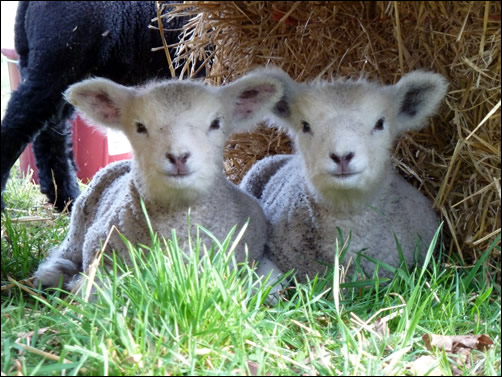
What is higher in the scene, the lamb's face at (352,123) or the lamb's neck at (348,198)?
the lamb's face at (352,123)

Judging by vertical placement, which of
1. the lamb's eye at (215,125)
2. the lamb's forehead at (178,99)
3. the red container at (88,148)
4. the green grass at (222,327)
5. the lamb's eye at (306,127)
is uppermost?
the lamb's forehead at (178,99)

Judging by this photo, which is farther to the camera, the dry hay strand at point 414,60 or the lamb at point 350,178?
the dry hay strand at point 414,60

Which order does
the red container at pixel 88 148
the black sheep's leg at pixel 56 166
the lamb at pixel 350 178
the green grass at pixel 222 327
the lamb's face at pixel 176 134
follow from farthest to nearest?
the red container at pixel 88 148
the black sheep's leg at pixel 56 166
the lamb at pixel 350 178
the lamb's face at pixel 176 134
the green grass at pixel 222 327

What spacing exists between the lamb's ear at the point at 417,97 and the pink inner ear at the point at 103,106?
4.79ft

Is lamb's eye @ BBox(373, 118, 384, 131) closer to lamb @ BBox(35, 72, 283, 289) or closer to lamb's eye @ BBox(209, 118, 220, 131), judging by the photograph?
lamb @ BBox(35, 72, 283, 289)

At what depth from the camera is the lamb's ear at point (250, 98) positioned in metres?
3.51

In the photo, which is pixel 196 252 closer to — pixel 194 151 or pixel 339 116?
pixel 194 151

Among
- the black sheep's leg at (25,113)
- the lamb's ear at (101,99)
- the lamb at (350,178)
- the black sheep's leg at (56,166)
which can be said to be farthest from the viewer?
the black sheep's leg at (56,166)

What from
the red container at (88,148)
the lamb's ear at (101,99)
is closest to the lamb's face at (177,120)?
the lamb's ear at (101,99)

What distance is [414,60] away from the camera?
396cm

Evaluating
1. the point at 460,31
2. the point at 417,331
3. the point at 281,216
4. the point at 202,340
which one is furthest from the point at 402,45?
the point at 202,340

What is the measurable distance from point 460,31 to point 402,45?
0.48 metres

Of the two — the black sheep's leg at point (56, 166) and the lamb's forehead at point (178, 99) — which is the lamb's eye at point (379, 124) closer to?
the lamb's forehead at point (178, 99)

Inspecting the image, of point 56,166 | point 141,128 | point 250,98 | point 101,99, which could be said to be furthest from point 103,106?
point 56,166
